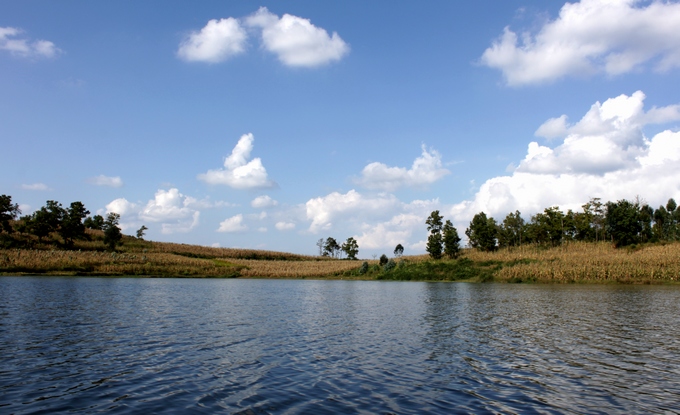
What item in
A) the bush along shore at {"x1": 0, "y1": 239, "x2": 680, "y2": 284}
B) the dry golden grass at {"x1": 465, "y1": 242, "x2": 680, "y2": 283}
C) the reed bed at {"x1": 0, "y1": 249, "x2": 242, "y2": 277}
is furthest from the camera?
the reed bed at {"x1": 0, "y1": 249, "x2": 242, "y2": 277}

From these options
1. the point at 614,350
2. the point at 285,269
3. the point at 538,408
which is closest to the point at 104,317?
the point at 538,408

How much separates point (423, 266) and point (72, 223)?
108775mm

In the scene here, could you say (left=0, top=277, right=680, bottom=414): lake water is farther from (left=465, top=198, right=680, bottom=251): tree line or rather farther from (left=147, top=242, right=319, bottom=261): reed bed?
(left=147, top=242, right=319, bottom=261): reed bed

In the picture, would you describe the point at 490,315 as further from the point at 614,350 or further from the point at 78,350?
the point at 78,350

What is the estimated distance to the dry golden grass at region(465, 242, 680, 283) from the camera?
8450 cm

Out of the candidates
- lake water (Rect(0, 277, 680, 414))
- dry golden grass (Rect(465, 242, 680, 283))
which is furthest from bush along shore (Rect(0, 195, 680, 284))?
lake water (Rect(0, 277, 680, 414))

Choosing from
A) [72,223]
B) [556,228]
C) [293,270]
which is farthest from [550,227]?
[72,223]

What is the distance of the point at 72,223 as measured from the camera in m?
135

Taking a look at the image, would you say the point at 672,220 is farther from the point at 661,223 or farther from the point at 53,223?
the point at 53,223

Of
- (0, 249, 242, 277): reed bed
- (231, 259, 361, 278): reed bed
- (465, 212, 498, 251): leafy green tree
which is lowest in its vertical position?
(231, 259, 361, 278): reed bed

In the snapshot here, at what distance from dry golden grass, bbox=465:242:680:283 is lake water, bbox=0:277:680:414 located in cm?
5471

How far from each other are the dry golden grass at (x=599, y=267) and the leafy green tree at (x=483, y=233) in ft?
71.6

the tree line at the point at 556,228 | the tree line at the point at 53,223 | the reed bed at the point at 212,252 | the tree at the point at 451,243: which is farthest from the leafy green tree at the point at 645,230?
the tree line at the point at 53,223

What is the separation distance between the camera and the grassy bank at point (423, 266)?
87750 millimetres
